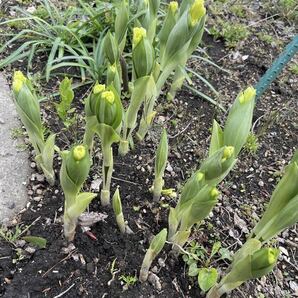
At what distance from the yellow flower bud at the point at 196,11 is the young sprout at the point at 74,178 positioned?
630 millimetres

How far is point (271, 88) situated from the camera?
2275 mm

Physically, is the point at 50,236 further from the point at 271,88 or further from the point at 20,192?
the point at 271,88

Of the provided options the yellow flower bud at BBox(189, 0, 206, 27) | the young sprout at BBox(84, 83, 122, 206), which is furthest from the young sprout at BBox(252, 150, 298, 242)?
the yellow flower bud at BBox(189, 0, 206, 27)

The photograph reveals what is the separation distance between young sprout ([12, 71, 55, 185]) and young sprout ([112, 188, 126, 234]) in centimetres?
27

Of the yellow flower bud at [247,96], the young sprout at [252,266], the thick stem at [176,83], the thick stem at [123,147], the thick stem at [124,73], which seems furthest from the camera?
the thick stem at [176,83]

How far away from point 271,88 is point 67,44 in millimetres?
988

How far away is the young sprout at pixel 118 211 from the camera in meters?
1.35

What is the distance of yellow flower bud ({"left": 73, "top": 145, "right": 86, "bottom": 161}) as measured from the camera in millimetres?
1142

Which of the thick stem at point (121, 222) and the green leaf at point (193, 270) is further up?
the thick stem at point (121, 222)

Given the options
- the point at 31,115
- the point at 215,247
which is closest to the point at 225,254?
the point at 215,247

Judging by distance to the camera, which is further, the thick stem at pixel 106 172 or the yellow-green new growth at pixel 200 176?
the thick stem at pixel 106 172

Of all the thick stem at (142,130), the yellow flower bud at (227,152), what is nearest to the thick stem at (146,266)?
the yellow flower bud at (227,152)

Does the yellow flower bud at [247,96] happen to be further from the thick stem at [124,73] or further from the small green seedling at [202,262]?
the thick stem at [124,73]

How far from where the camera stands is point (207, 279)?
4.54 ft
